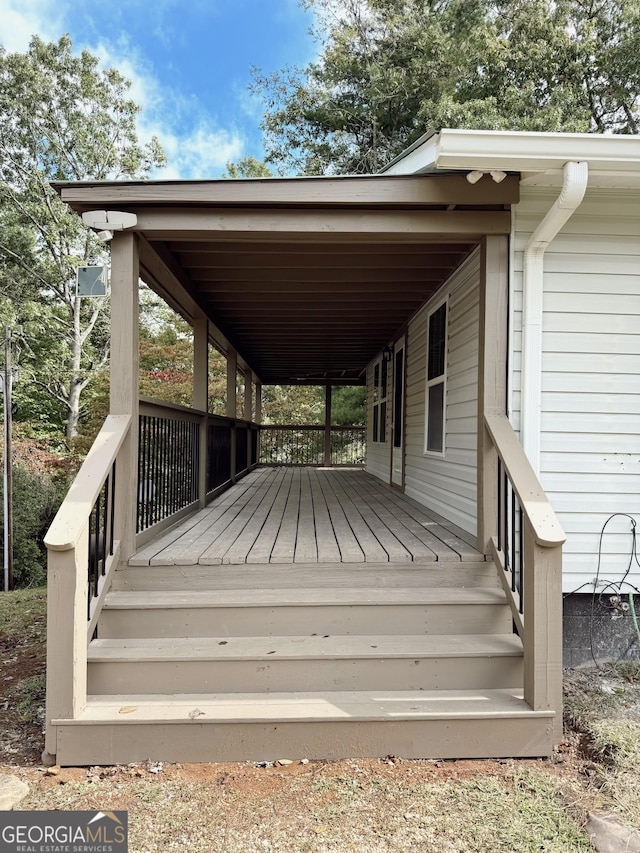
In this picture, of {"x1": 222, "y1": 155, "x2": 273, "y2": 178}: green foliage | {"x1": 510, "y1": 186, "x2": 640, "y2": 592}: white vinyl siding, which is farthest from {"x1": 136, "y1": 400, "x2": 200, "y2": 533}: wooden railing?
{"x1": 222, "y1": 155, "x2": 273, "y2": 178}: green foliage

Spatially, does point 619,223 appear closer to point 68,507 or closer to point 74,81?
point 68,507

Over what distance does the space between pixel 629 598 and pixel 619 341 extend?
5.10 feet

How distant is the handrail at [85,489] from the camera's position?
82.0 inches

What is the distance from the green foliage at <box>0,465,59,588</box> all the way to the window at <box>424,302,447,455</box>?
5860 mm

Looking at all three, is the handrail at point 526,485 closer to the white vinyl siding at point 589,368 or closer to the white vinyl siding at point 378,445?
the white vinyl siding at point 589,368

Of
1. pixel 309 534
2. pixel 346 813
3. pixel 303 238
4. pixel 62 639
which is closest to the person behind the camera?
pixel 346 813

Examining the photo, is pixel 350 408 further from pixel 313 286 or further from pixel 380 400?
pixel 313 286

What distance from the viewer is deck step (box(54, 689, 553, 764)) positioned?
82.1 inches

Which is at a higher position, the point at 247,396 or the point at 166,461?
the point at 247,396

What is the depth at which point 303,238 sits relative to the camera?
2.99 meters

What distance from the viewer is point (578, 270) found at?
10.00ft

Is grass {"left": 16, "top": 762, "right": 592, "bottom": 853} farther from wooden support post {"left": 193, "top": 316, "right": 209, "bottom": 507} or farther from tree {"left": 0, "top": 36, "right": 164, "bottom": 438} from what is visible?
tree {"left": 0, "top": 36, "right": 164, "bottom": 438}

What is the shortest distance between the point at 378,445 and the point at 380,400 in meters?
0.75

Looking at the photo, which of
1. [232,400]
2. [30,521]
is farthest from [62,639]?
[30,521]
